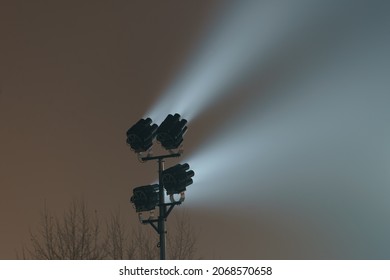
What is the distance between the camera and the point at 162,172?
35.7ft

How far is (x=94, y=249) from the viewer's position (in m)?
17.3

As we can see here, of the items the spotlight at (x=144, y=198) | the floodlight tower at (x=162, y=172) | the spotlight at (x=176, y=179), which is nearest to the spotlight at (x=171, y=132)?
the floodlight tower at (x=162, y=172)

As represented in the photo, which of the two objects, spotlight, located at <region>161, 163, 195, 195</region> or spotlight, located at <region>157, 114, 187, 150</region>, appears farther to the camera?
spotlight, located at <region>157, 114, 187, 150</region>

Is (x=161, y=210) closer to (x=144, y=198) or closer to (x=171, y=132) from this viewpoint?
(x=144, y=198)

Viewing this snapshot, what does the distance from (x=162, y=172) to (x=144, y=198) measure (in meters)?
0.48

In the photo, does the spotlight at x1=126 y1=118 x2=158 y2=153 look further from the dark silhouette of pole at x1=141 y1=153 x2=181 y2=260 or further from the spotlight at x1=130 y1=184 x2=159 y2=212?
the spotlight at x1=130 y1=184 x2=159 y2=212

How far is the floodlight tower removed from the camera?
35.3ft

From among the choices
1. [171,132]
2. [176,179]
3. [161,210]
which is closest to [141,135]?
[171,132]

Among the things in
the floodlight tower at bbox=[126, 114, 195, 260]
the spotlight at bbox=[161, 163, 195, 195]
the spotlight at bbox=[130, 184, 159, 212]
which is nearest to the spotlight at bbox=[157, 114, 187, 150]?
the floodlight tower at bbox=[126, 114, 195, 260]

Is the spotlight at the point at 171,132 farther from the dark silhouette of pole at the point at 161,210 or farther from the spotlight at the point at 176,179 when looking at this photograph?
the spotlight at the point at 176,179

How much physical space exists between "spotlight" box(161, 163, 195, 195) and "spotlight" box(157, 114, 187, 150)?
1.28 ft
